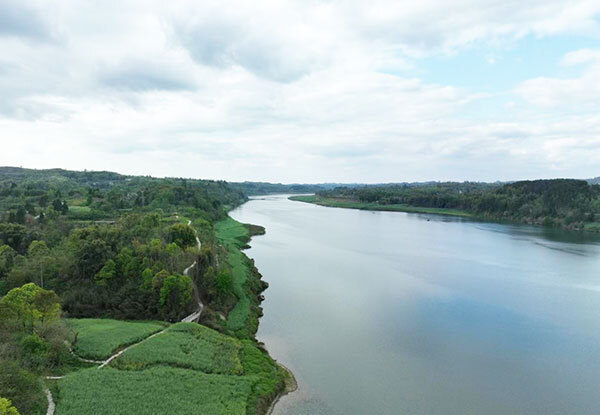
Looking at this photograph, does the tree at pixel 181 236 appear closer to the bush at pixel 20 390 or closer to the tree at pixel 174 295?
the tree at pixel 174 295

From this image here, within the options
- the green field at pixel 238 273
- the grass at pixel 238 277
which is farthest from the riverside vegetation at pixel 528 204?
the grass at pixel 238 277

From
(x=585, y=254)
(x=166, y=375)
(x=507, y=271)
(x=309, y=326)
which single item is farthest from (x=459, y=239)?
(x=166, y=375)

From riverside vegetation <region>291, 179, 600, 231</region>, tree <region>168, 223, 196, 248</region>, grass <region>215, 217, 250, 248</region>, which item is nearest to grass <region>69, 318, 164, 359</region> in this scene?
tree <region>168, 223, 196, 248</region>

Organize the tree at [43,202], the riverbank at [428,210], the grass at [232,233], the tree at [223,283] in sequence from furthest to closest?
the riverbank at [428,210] → the grass at [232,233] → the tree at [43,202] → the tree at [223,283]

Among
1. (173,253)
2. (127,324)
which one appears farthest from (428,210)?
(127,324)

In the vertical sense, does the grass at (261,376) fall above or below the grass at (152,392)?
below

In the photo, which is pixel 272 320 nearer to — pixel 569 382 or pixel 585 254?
pixel 569 382

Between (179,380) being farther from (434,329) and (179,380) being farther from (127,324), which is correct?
(434,329)
